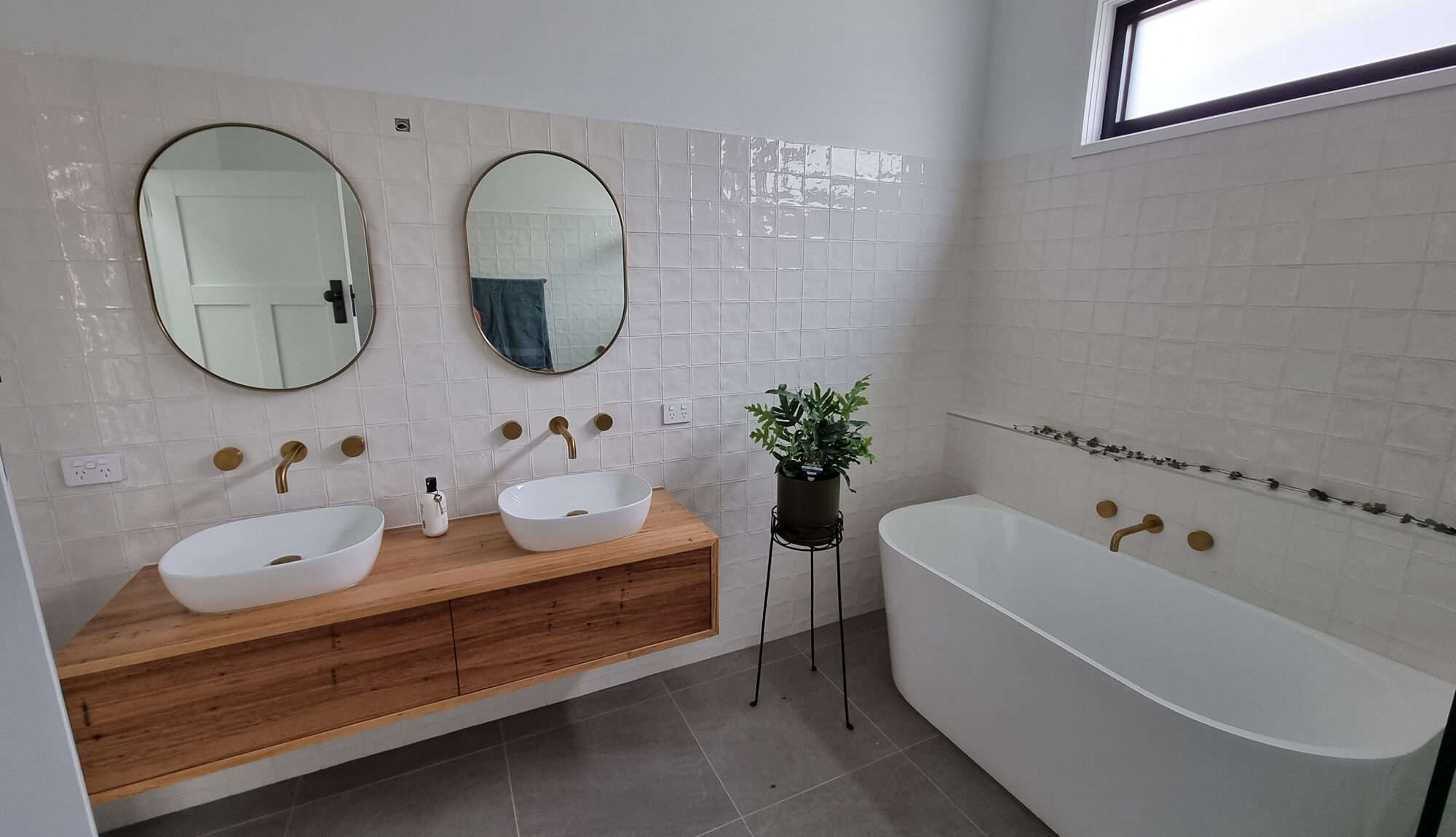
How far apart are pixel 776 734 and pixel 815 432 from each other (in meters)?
1.09

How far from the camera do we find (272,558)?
5.90ft

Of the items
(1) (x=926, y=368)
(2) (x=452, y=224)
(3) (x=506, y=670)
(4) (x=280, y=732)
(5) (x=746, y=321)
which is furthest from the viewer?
(1) (x=926, y=368)

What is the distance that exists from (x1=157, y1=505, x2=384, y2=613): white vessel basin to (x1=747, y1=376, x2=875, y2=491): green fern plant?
4.23 ft

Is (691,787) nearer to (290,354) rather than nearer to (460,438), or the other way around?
(460,438)

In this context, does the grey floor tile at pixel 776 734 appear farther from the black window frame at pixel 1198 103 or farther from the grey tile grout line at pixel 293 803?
the black window frame at pixel 1198 103

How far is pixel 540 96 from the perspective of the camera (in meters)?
1.99

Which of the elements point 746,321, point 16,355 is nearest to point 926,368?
point 746,321

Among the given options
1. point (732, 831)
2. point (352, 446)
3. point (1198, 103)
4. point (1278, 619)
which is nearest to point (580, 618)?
point (732, 831)

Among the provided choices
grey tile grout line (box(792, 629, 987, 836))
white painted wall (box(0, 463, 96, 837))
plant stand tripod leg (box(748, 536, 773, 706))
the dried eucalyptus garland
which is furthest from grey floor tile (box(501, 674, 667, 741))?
the dried eucalyptus garland

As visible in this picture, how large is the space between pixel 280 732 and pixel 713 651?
1.54m

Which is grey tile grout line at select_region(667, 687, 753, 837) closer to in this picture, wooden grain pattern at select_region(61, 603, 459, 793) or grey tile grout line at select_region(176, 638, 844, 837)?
grey tile grout line at select_region(176, 638, 844, 837)

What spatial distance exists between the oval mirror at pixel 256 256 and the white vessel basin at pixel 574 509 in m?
0.68

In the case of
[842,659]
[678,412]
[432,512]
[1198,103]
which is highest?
[1198,103]

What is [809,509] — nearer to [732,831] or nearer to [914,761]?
[914,761]
